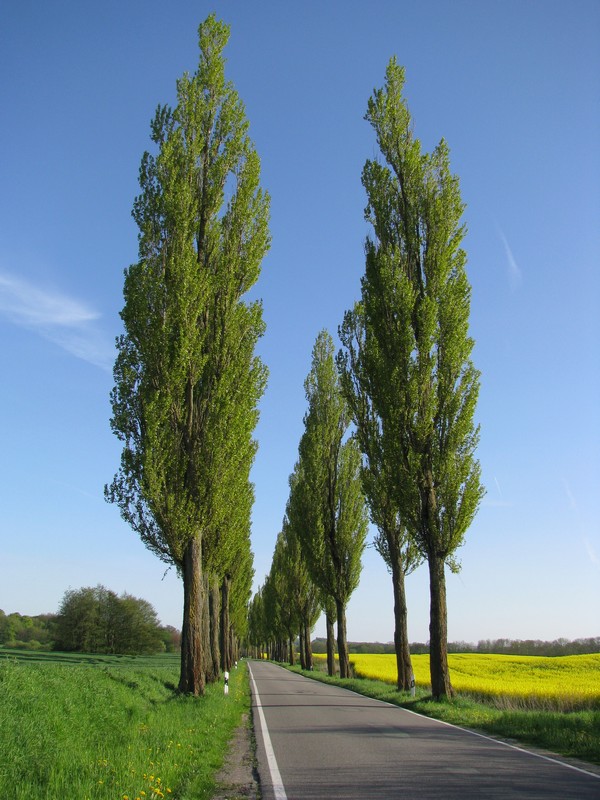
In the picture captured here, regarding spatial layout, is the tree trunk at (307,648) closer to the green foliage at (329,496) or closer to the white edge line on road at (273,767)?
the green foliage at (329,496)

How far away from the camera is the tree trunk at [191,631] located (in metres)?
15.3

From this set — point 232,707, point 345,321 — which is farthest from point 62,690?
point 345,321

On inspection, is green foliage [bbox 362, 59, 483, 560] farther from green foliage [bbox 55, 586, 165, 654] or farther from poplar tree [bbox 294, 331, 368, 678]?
green foliage [bbox 55, 586, 165, 654]

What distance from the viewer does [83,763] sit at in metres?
6.39

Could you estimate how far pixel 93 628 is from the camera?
55656 mm

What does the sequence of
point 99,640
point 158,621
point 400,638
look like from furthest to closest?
point 158,621
point 99,640
point 400,638

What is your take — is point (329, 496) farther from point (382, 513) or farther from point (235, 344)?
point (235, 344)

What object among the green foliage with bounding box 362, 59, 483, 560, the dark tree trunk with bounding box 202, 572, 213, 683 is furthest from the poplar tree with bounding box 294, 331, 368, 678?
the green foliage with bounding box 362, 59, 483, 560

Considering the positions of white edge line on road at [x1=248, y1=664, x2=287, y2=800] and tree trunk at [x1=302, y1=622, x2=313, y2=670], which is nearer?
white edge line on road at [x1=248, y1=664, x2=287, y2=800]

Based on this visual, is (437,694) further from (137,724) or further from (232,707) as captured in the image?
(137,724)

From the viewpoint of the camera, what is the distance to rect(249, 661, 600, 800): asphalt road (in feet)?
20.0

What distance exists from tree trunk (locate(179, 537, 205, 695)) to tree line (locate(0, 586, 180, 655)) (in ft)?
147

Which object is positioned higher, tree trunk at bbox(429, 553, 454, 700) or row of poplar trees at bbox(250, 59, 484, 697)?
row of poplar trees at bbox(250, 59, 484, 697)

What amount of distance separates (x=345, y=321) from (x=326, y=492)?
1123cm
